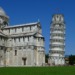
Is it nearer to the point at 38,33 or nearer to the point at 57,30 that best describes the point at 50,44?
the point at 57,30

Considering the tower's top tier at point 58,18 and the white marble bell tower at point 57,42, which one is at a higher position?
the tower's top tier at point 58,18

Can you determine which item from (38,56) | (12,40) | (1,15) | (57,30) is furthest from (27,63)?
(57,30)

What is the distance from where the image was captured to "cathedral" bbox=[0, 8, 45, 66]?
5641cm

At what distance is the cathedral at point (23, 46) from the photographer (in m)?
56.4

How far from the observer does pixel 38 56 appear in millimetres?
57406

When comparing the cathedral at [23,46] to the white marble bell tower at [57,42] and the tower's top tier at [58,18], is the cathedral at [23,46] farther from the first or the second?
the tower's top tier at [58,18]

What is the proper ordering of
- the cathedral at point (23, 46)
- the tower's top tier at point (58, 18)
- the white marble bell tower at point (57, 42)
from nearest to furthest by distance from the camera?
the cathedral at point (23, 46), the white marble bell tower at point (57, 42), the tower's top tier at point (58, 18)

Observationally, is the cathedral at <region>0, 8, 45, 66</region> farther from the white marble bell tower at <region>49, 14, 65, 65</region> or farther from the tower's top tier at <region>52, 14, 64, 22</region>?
the tower's top tier at <region>52, 14, 64, 22</region>

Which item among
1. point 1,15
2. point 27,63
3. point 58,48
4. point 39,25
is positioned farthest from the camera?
point 58,48

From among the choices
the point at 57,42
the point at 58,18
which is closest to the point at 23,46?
the point at 57,42

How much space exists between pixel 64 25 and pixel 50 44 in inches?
289

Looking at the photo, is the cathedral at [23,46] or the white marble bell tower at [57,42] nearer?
the cathedral at [23,46]


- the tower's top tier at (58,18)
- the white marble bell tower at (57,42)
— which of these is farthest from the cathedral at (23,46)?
the tower's top tier at (58,18)

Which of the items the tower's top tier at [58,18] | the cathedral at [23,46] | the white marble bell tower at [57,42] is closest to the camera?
the cathedral at [23,46]
